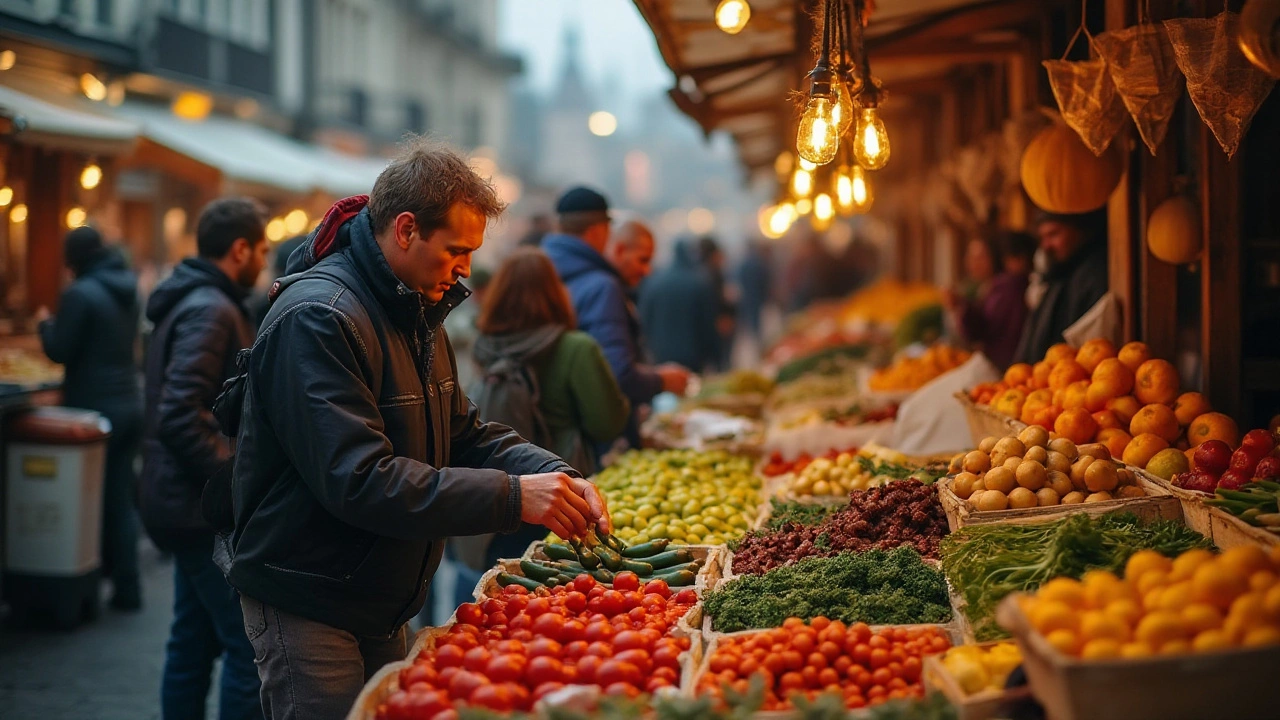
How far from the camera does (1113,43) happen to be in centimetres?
432

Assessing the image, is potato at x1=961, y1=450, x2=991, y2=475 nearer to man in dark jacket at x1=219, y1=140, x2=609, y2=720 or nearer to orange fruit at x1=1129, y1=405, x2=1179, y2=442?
orange fruit at x1=1129, y1=405, x2=1179, y2=442

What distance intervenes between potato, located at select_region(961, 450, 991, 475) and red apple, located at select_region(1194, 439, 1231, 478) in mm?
700

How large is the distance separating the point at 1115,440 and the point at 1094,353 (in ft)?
2.34

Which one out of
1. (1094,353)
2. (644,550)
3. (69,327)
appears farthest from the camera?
(69,327)

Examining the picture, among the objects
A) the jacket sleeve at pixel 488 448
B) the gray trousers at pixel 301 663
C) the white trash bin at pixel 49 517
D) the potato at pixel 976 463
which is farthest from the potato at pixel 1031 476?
the white trash bin at pixel 49 517

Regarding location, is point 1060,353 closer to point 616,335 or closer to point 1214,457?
point 1214,457

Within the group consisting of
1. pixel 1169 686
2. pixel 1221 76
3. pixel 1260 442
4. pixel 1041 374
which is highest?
pixel 1221 76

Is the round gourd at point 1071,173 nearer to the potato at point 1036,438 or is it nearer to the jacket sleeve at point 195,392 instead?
the potato at point 1036,438

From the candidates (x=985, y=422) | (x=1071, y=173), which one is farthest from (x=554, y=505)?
(x=1071, y=173)

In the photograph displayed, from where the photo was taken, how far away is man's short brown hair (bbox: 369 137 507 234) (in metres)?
3.07

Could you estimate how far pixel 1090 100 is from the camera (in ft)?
15.1

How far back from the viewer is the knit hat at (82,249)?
7.11 m

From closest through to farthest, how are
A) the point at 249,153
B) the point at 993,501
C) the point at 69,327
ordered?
the point at 993,501, the point at 69,327, the point at 249,153

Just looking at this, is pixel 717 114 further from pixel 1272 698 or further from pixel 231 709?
pixel 1272 698
